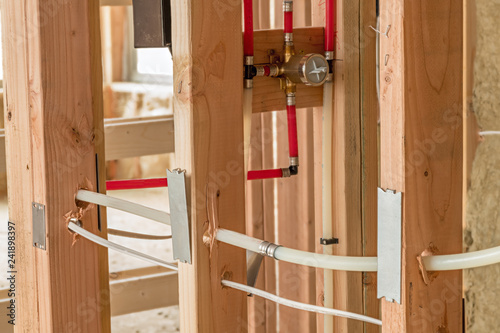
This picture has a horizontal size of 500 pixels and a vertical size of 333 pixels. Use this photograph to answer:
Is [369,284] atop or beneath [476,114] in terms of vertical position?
beneath

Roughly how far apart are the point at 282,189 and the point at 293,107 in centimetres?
76

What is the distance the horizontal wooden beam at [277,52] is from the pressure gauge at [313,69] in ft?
0.21

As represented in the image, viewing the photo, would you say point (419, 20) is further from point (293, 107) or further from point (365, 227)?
point (365, 227)

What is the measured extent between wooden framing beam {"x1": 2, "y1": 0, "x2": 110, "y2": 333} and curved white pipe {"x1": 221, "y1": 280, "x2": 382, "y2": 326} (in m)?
0.36

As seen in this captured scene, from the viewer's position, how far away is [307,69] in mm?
1329

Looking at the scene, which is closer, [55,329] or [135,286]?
[55,329]

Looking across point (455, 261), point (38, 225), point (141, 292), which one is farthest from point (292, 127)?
point (141, 292)

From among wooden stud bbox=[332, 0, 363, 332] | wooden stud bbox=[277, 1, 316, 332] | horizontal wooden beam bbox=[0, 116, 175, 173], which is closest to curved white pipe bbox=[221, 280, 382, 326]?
wooden stud bbox=[332, 0, 363, 332]

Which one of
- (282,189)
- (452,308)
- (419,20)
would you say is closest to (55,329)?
(452,308)

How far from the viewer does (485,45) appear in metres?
1.71

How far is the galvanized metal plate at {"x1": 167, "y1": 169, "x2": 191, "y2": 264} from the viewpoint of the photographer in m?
1.03

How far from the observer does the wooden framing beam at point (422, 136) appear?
0.82 metres

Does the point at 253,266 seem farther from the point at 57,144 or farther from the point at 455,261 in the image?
the point at 455,261

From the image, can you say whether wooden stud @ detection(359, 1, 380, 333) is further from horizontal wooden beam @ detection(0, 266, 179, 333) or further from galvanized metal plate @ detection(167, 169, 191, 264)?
horizontal wooden beam @ detection(0, 266, 179, 333)
